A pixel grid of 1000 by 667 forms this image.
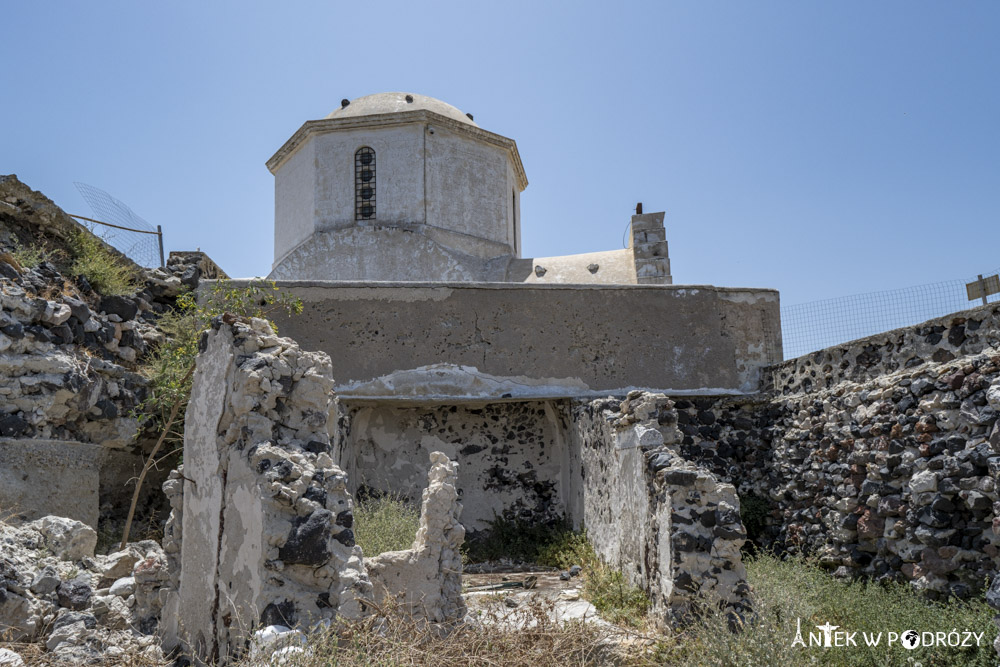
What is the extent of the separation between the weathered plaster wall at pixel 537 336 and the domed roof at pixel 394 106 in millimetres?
6992

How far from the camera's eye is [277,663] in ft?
12.7

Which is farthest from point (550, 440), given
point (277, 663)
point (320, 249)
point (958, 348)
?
point (277, 663)

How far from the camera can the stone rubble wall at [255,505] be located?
186 inches

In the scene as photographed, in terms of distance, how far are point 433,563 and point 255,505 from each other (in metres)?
2.09

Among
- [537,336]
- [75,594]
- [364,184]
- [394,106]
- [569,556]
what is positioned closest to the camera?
[75,594]

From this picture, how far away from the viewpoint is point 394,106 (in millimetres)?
17734

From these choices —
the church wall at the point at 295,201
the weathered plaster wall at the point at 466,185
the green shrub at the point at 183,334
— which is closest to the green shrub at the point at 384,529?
the green shrub at the point at 183,334

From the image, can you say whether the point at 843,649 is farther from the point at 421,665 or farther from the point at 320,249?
the point at 320,249

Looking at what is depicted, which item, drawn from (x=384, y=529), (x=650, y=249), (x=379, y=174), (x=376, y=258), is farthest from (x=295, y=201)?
(x=384, y=529)

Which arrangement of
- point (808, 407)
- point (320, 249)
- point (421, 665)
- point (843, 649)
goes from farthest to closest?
point (320, 249) < point (808, 407) < point (843, 649) < point (421, 665)

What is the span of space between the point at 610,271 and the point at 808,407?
7393 millimetres

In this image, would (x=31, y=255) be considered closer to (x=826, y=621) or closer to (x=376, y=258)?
(x=376, y=258)

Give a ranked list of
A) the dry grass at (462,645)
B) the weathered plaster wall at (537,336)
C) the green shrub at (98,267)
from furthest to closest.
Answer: the weathered plaster wall at (537,336), the green shrub at (98,267), the dry grass at (462,645)

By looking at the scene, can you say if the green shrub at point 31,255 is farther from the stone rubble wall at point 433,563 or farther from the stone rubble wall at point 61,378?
the stone rubble wall at point 433,563
